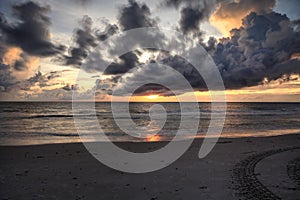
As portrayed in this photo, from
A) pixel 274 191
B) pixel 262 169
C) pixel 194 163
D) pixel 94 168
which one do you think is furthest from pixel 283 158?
pixel 94 168

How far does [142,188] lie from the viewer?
8227 mm

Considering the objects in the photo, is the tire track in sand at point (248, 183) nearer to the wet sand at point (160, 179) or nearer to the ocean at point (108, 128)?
the wet sand at point (160, 179)

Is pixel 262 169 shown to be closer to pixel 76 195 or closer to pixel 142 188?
pixel 142 188

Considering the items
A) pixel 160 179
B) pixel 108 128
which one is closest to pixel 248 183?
pixel 160 179

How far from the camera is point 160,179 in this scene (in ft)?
30.2

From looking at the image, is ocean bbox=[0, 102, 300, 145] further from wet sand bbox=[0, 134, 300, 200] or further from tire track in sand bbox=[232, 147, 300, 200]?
tire track in sand bbox=[232, 147, 300, 200]

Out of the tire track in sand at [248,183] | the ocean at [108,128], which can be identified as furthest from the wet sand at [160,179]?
the ocean at [108,128]

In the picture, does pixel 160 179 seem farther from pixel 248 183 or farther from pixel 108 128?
pixel 108 128

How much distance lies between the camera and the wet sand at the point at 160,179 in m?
7.58

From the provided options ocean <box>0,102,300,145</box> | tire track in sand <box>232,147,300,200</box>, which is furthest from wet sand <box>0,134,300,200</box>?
ocean <box>0,102,300,145</box>

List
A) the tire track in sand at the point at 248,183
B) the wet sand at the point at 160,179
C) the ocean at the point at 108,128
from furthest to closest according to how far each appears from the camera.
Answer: the ocean at the point at 108,128, the wet sand at the point at 160,179, the tire track in sand at the point at 248,183

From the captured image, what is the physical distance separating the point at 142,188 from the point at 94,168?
11.3ft

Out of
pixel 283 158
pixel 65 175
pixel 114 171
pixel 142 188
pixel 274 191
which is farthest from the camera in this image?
pixel 283 158

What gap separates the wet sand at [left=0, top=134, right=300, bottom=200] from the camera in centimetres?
758
